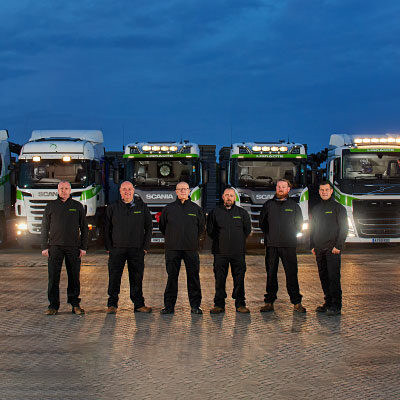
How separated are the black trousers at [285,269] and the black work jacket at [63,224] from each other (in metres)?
2.52

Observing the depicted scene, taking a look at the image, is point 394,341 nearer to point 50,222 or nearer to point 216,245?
point 216,245

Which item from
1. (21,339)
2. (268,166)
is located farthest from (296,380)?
(268,166)

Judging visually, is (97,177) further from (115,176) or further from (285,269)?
(285,269)

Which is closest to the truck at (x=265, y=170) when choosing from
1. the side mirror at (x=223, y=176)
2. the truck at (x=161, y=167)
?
the side mirror at (x=223, y=176)

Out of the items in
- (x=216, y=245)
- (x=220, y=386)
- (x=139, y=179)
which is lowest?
(x=220, y=386)

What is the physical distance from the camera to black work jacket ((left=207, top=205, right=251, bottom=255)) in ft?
33.2

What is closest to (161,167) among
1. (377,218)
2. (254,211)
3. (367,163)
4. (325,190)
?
(254,211)

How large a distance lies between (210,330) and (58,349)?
1890 mm

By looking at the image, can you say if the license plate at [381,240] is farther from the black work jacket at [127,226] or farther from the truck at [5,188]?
the black work jacket at [127,226]

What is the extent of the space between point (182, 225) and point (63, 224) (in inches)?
61.6

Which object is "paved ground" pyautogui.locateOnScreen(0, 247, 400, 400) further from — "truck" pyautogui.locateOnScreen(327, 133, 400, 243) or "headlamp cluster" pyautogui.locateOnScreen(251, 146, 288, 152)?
"headlamp cluster" pyautogui.locateOnScreen(251, 146, 288, 152)

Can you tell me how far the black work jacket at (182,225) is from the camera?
1004 cm

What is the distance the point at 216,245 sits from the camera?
33.4ft

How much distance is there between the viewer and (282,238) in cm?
1006
